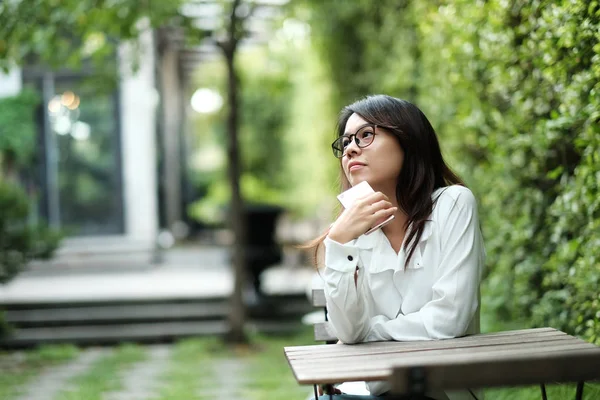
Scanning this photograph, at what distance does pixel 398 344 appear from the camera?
7.43 feet

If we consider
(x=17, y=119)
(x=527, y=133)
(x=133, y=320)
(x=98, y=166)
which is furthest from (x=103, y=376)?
(x=98, y=166)

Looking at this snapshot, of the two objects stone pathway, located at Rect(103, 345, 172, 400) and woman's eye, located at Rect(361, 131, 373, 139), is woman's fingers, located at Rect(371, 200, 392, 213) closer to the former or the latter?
woman's eye, located at Rect(361, 131, 373, 139)

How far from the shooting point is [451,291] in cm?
226

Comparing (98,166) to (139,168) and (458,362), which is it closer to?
(139,168)

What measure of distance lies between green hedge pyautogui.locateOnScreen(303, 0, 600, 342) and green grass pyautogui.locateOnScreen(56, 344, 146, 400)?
3022 millimetres

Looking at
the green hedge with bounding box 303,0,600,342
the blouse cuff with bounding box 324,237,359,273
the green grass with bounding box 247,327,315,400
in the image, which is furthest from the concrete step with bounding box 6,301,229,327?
the blouse cuff with bounding box 324,237,359,273

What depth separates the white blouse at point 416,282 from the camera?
2258 mm

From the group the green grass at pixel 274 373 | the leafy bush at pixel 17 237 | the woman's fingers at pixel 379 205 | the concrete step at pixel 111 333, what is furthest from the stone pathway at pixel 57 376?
the woman's fingers at pixel 379 205

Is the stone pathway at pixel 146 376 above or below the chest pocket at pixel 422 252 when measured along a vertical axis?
below

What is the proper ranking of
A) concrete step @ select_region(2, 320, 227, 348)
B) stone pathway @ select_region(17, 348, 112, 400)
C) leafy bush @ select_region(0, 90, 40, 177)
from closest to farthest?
stone pathway @ select_region(17, 348, 112, 400) < concrete step @ select_region(2, 320, 227, 348) < leafy bush @ select_region(0, 90, 40, 177)

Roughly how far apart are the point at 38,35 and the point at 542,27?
4301 millimetres

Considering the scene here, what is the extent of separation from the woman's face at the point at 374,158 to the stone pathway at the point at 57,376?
4031 mm

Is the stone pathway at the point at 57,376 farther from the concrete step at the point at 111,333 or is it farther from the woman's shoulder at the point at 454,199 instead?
the woman's shoulder at the point at 454,199

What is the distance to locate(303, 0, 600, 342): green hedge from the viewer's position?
3.11 meters
